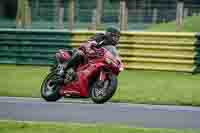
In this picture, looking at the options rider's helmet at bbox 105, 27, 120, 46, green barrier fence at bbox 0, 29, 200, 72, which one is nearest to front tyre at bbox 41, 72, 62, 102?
rider's helmet at bbox 105, 27, 120, 46

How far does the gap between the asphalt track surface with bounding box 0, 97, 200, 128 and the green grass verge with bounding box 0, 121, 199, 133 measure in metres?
0.63

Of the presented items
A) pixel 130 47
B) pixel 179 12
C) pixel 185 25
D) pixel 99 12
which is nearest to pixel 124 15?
pixel 99 12

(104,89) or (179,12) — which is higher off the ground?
(179,12)

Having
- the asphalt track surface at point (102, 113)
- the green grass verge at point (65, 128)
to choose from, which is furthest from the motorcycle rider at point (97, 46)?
the green grass verge at point (65, 128)

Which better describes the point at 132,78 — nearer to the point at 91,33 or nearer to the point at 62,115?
the point at 91,33

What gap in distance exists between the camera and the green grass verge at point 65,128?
9.30 m

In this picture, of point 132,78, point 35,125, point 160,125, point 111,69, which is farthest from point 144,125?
point 132,78

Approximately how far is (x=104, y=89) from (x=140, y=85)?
3.85 meters

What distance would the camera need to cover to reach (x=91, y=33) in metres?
20.7

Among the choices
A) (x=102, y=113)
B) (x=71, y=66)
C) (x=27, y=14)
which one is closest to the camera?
(x=102, y=113)

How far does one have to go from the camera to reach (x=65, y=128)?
945 cm

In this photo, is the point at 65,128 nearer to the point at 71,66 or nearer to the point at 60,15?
the point at 71,66

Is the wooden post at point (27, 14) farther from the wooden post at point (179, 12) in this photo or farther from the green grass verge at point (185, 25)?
the wooden post at point (179, 12)

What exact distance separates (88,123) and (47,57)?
10.7 meters
